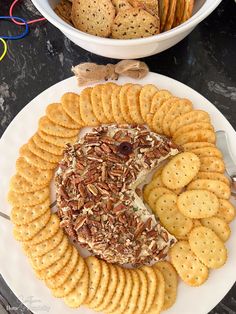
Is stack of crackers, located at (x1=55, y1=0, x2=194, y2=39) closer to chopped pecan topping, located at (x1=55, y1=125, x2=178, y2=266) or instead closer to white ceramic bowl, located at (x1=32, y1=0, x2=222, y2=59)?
white ceramic bowl, located at (x1=32, y1=0, x2=222, y2=59)

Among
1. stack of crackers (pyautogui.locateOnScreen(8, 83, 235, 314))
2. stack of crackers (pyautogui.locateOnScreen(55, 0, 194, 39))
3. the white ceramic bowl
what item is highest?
stack of crackers (pyautogui.locateOnScreen(55, 0, 194, 39))

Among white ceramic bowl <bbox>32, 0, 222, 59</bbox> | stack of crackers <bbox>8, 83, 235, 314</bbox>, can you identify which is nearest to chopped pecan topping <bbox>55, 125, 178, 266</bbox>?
stack of crackers <bbox>8, 83, 235, 314</bbox>

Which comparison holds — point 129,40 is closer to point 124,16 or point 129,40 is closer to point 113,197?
point 124,16

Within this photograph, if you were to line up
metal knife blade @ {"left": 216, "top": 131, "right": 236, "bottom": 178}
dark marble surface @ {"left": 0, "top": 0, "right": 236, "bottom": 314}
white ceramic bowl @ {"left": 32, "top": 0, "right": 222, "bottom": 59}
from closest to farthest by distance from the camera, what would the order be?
white ceramic bowl @ {"left": 32, "top": 0, "right": 222, "bottom": 59} → metal knife blade @ {"left": 216, "top": 131, "right": 236, "bottom": 178} → dark marble surface @ {"left": 0, "top": 0, "right": 236, "bottom": 314}

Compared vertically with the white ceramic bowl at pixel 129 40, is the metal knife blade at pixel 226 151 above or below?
below

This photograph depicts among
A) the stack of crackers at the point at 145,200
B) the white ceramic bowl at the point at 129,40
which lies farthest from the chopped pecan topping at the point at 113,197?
the white ceramic bowl at the point at 129,40

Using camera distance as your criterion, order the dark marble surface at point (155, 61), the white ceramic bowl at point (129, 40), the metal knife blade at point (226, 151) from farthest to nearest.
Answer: the dark marble surface at point (155, 61), the metal knife blade at point (226, 151), the white ceramic bowl at point (129, 40)

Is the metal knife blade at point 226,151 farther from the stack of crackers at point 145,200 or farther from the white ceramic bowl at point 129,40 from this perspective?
the white ceramic bowl at point 129,40
